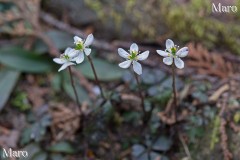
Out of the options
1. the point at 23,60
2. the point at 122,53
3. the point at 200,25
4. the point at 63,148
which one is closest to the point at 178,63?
the point at 122,53

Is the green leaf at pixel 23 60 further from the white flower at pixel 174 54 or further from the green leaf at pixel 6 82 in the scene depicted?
the white flower at pixel 174 54

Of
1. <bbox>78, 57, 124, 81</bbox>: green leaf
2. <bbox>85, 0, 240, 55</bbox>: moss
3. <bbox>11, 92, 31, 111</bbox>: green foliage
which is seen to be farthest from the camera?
<bbox>85, 0, 240, 55</bbox>: moss

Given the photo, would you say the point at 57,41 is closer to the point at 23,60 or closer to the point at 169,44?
the point at 23,60

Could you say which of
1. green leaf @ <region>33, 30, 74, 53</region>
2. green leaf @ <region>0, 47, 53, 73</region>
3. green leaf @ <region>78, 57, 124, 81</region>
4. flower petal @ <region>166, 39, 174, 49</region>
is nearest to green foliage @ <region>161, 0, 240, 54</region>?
green leaf @ <region>78, 57, 124, 81</region>

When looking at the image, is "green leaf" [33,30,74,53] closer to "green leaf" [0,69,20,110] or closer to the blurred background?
the blurred background

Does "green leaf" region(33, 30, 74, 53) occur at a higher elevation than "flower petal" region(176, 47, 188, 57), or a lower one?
higher

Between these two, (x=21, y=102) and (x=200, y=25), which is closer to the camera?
(x=21, y=102)

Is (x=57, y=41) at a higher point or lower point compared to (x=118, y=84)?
higher
